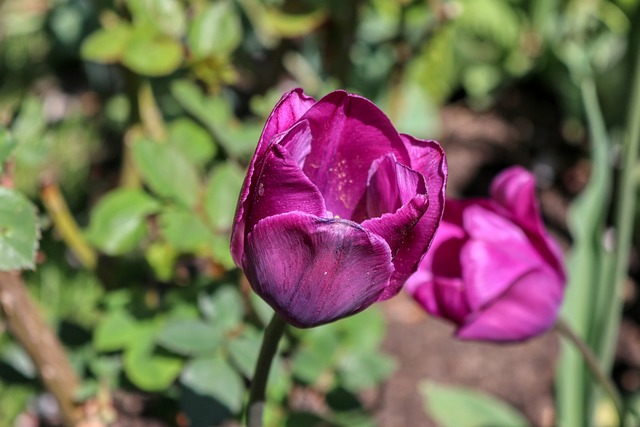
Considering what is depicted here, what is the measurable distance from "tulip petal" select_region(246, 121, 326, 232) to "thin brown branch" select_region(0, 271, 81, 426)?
41 cm

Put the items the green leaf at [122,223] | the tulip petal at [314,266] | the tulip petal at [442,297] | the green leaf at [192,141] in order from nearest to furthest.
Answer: the tulip petal at [314,266], the tulip petal at [442,297], the green leaf at [122,223], the green leaf at [192,141]

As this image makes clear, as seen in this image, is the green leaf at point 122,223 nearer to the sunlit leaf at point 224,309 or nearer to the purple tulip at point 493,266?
the sunlit leaf at point 224,309

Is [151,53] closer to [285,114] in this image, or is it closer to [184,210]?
[184,210]

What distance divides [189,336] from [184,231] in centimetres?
10

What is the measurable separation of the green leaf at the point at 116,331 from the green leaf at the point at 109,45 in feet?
0.95

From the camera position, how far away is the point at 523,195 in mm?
Answer: 840

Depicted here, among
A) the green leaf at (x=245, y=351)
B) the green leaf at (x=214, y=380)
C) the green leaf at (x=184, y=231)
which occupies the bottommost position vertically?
the green leaf at (x=214, y=380)

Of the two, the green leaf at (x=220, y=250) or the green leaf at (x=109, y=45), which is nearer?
the green leaf at (x=220, y=250)

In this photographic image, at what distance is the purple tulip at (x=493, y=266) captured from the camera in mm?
824

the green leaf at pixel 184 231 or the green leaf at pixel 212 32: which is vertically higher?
the green leaf at pixel 212 32

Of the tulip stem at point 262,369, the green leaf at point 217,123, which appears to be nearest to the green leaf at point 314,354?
the green leaf at point 217,123

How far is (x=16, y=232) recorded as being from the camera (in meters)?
0.68

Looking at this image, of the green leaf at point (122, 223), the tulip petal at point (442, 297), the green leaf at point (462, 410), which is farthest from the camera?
the green leaf at point (462, 410)

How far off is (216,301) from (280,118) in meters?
0.44
